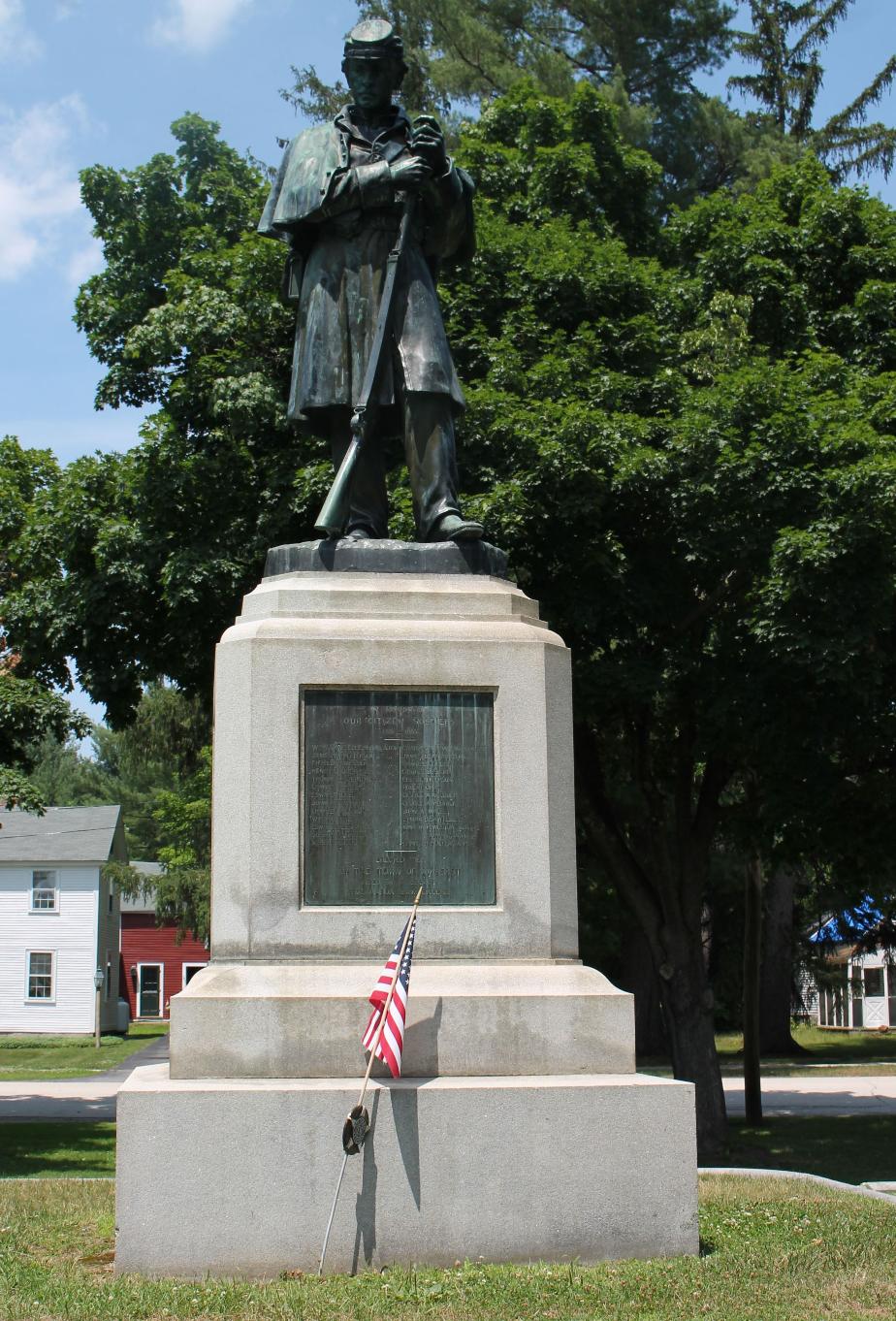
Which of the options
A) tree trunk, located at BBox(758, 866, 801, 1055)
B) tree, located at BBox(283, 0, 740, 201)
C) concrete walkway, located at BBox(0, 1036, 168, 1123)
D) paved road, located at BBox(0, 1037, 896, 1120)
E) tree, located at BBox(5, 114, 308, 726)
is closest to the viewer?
tree, located at BBox(5, 114, 308, 726)

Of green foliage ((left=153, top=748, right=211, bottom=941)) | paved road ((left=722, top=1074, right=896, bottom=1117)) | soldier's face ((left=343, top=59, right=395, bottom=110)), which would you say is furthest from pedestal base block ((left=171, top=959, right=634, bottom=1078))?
green foliage ((left=153, top=748, right=211, bottom=941))

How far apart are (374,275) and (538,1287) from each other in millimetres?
5471

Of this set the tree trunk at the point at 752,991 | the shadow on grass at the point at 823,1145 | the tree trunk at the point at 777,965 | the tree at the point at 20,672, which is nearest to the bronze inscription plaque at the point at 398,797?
the tree at the point at 20,672

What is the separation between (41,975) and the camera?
49188 mm

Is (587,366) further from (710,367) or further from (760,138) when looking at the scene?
(760,138)

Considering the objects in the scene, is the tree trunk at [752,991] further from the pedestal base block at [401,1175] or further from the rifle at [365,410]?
the pedestal base block at [401,1175]

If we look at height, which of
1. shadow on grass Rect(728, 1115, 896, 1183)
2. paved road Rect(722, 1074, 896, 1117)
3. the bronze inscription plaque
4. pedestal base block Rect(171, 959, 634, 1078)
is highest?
the bronze inscription plaque

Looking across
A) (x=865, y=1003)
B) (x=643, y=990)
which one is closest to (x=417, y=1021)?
(x=643, y=990)

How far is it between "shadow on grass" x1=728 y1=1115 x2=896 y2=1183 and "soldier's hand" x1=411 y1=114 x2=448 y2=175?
1178cm

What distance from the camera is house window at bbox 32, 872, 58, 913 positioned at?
5000 centimetres

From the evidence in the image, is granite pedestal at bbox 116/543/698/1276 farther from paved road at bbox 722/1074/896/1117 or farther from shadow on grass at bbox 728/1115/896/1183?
paved road at bbox 722/1074/896/1117

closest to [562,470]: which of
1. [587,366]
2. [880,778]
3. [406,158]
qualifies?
[587,366]

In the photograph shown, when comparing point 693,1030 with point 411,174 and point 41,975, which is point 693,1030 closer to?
Answer: point 411,174

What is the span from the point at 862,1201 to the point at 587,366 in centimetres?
1094
